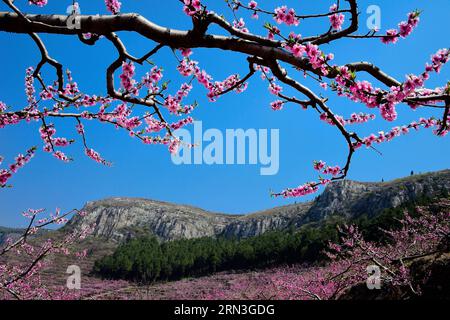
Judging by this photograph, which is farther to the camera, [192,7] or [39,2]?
[39,2]

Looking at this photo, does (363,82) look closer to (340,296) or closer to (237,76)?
(237,76)

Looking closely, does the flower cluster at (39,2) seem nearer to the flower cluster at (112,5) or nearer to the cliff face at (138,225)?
the flower cluster at (112,5)

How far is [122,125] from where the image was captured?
7172 millimetres

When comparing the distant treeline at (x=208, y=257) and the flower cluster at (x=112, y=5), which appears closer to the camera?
the flower cluster at (x=112, y=5)

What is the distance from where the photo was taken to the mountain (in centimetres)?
11062

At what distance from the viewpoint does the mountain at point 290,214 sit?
363 ft

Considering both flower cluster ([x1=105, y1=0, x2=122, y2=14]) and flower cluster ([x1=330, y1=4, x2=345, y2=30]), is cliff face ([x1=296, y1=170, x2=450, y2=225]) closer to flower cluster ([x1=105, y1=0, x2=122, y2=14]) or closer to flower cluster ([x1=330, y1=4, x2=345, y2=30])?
flower cluster ([x1=330, y1=4, x2=345, y2=30])

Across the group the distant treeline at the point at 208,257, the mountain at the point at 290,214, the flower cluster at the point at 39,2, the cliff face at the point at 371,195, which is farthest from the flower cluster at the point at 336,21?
the mountain at the point at 290,214

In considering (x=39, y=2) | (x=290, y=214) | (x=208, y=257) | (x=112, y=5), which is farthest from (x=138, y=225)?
(x=112, y=5)

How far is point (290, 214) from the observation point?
556 feet

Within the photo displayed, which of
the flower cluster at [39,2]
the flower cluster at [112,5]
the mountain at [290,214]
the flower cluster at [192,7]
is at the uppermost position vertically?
the mountain at [290,214]

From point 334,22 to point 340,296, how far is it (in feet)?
33.4

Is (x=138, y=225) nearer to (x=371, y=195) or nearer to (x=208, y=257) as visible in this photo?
(x=208, y=257)
